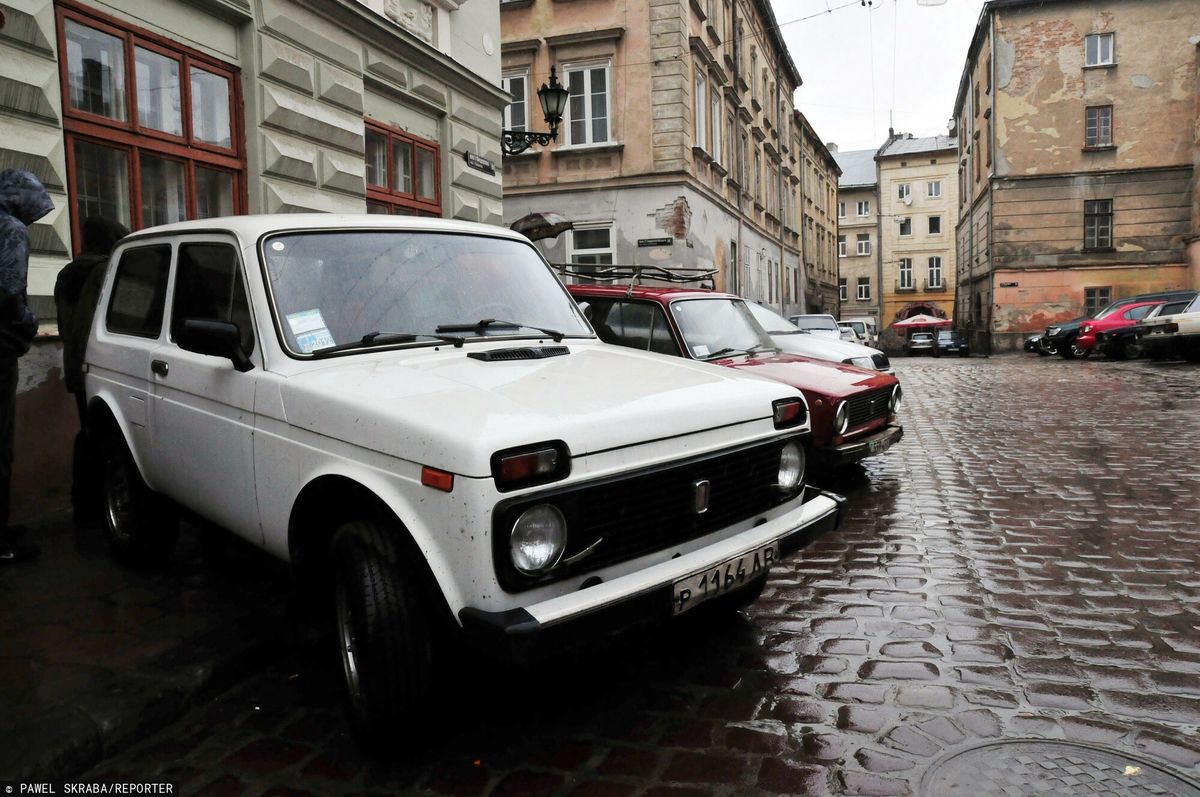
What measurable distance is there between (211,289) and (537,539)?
2.28 m

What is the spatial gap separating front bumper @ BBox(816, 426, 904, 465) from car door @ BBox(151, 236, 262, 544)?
439 cm

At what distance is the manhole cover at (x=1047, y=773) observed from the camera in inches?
105

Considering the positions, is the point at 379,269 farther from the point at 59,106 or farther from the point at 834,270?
the point at 834,270

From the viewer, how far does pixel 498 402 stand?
9.61 feet

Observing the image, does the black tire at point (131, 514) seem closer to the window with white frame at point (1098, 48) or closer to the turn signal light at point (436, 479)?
the turn signal light at point (436, 479)

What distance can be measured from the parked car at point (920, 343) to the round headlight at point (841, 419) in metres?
30.7

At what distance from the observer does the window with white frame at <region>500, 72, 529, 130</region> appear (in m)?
21.9

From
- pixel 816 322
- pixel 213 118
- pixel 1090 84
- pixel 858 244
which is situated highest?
pixel 1090 84

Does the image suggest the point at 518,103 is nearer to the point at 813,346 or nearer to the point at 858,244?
the point at 813,346

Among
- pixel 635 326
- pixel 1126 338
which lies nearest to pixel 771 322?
pixel 635 326

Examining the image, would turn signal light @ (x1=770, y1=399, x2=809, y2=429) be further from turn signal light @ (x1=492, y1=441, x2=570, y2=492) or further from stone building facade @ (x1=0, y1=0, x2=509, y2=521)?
stone building facade @ (x1=0, y1=0, x2=509, y2=521)

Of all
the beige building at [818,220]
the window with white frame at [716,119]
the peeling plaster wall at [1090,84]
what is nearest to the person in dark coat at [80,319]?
the window with white frame at [716,119]

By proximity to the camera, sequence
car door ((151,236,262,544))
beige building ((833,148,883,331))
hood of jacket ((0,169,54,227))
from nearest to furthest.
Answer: car door ((151,236,262,544)) < hood of jacket ((0,169,54,227)) < beige building ((833,148,883,331))

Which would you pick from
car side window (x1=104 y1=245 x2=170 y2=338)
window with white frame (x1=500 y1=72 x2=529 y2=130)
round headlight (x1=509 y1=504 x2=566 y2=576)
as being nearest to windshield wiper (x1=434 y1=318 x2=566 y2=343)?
round headlight (x1=509 y1=504 x2=566 y2=576)
